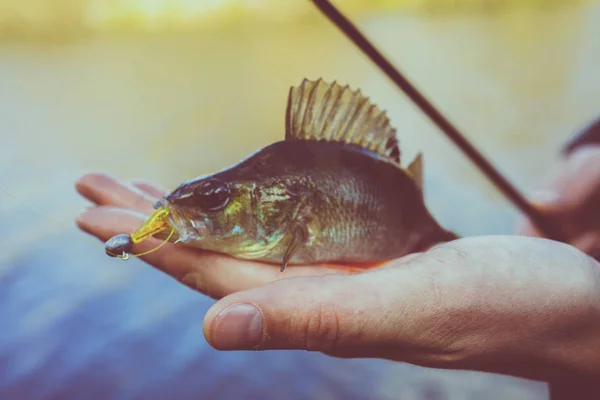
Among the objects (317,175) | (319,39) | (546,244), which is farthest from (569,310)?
(319,39)

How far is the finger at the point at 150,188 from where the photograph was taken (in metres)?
0.81

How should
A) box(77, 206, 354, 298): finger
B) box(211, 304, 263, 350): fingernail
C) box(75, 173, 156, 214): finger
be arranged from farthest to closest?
1. box(75, 173, 156, 214): finger
2. box(77, 206, 354, 298): finger
3. box(211, 304, 263, 350): fingernail

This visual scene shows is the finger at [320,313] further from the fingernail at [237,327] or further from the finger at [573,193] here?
the finger at [573,193]

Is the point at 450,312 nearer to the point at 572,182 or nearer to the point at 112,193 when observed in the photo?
the point at 112,193

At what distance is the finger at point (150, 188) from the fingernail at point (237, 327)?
1.14 ft

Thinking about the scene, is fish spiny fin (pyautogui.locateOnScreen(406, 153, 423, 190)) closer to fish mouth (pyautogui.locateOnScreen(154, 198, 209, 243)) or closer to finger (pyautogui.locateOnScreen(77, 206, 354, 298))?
finger (pyautogui.locateOnScreen(77, 206, 354, 298))

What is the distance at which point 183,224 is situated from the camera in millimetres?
548

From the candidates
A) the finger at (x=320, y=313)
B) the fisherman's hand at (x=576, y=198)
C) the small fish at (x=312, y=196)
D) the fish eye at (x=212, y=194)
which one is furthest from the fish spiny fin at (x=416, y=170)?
the fisherman's hand at (x=576, y=198)

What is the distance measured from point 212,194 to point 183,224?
0.15ft

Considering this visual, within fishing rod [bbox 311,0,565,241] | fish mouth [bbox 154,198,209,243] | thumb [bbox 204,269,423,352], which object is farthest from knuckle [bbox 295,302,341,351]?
fishing rod [bbox 311,0,565,241]

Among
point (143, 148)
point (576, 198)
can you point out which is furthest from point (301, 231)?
point (576, 198)

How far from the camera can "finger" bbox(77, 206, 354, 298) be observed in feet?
2.07

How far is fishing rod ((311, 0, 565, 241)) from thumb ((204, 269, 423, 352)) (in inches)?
8.9

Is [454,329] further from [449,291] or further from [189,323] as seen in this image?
[189,323]
